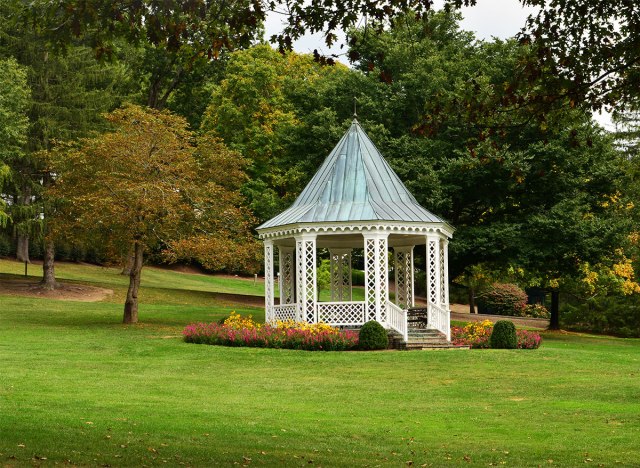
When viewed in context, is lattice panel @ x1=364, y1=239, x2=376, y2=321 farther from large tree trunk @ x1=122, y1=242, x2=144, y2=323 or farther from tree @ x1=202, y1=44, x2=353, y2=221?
tree @ x1=202, y1=44, x2=353, y2=221

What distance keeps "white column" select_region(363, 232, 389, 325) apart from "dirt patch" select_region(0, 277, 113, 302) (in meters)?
18.8

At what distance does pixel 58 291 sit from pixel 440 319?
21.5 m

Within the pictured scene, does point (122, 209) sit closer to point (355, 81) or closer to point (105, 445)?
point (355, 81)

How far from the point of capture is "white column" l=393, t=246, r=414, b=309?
102 ft

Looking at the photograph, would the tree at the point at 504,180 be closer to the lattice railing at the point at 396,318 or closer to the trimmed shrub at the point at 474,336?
the trimmed shrub at the point at 474,336

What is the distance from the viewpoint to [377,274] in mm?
26922

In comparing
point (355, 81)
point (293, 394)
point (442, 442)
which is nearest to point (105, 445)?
point (442, 442)

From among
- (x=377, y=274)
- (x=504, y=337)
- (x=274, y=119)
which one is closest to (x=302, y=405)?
(x=377, y=274)

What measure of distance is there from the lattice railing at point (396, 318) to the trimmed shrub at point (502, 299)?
2812 cm

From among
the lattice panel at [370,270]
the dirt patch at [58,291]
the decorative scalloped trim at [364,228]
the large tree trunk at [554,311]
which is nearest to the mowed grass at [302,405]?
the lattice panel at [370,270]

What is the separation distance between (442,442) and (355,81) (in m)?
26.6

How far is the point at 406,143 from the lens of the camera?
3581cm

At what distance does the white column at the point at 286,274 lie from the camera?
30.4m

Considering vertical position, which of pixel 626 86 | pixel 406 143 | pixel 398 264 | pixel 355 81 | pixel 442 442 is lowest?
pixel 442 442
